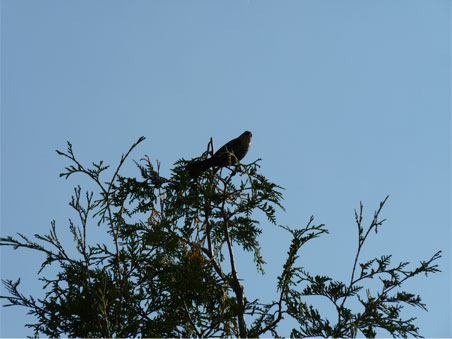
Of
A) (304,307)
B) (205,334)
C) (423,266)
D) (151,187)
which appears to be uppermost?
(151,187)

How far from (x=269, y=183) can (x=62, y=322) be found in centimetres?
244

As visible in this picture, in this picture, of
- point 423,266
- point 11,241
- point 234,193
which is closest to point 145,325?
point 11,241

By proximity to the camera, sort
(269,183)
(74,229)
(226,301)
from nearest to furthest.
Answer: (74,229)
(226,301)
(269,183)

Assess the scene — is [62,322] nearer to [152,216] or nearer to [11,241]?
[11,241]

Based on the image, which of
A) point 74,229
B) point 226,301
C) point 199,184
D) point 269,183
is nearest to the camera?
point 74,229

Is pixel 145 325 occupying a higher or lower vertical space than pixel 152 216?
lower

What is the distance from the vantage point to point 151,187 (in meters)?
6.50

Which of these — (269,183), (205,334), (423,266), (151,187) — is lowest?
(205,334)

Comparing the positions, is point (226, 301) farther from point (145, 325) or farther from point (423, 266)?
point (423, 266)

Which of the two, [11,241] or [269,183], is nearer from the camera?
[11,241]

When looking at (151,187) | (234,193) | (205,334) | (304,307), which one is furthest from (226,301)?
(151,187)

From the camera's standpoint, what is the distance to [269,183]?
5.72 metres

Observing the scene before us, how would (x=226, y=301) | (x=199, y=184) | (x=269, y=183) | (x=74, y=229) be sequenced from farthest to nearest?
1. (x=199, y=184)
2. (x=269, y=183)
3. (x=226, y=301)
4. (x=74, y=229)

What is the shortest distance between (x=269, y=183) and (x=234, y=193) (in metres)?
0.48
